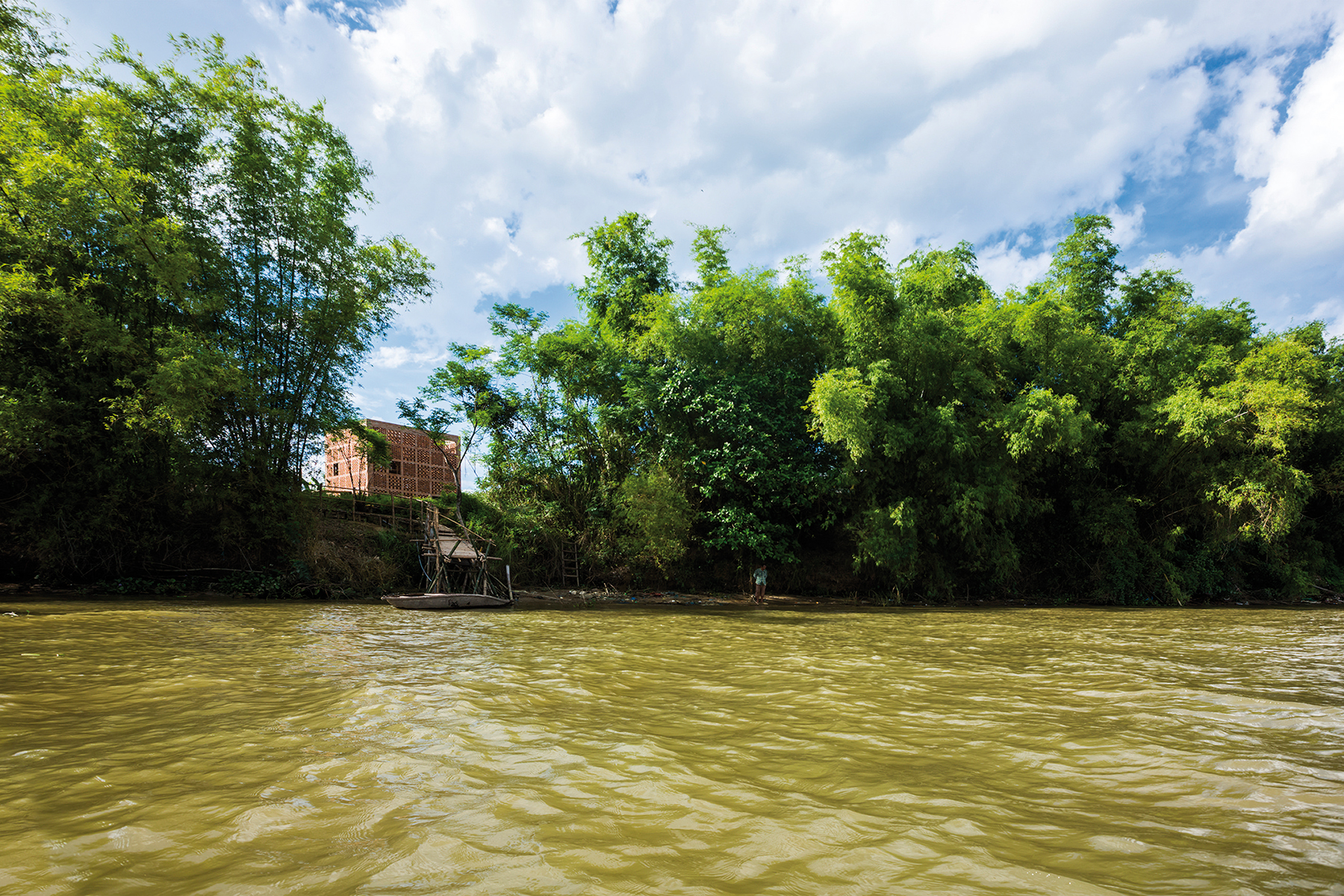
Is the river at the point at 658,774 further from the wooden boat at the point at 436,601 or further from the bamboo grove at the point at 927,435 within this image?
the bamboo grove at the point at 927,435

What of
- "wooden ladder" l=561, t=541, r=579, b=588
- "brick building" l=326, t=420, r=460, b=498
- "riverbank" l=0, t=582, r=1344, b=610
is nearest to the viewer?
"riverbank" l=0, t=582, r=1344, b=610

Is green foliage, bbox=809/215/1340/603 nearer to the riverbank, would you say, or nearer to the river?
the riverbank

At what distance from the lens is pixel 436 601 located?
40.6ft

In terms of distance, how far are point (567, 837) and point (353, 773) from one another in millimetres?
1358

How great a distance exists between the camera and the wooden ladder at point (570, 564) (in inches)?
696

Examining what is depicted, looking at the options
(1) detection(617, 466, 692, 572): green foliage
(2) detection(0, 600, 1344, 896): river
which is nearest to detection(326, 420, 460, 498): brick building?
(1) detection(617, 466, 692, 572): green foliage

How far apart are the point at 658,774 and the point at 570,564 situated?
15384 millimetres

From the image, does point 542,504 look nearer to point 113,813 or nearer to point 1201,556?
point 113,813

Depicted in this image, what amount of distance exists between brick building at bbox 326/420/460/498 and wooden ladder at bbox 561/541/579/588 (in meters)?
8.10

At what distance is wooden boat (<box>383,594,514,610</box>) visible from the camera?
1232cm

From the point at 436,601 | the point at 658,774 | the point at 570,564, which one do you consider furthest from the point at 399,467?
the point at 658,774

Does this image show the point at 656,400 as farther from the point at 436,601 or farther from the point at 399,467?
the point at 399,467

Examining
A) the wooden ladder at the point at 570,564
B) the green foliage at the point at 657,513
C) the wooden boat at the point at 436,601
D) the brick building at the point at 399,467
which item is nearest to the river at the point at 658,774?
the wooden boat at the point at 436,601

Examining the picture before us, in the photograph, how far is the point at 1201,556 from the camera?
16891 mm
